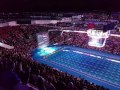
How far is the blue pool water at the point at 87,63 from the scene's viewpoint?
16631 millimetres

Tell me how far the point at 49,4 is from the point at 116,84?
47.0ft

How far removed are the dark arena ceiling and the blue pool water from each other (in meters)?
13.8

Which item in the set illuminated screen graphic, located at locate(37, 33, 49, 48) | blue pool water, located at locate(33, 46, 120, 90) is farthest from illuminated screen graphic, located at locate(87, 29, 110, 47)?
illuminated screen graphic, located at locate(37, 33, 49, 48)

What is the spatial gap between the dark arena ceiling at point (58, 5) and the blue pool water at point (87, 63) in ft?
45.2

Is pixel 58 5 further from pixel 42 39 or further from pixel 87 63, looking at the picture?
pixel 42 39

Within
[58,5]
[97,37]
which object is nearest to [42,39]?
[97,37]

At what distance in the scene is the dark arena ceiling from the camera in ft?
→ 6.95

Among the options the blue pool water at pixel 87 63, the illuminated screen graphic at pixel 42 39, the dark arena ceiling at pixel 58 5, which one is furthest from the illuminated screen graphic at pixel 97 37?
the dark arena ceiling at pixel 58 5

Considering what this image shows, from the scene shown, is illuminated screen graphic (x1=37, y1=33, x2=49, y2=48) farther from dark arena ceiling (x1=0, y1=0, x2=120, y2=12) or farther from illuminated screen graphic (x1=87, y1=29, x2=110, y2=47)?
dark arena ceiling (x1=0, y1=0, x2=120, y2=12)

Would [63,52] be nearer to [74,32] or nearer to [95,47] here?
[95,47]

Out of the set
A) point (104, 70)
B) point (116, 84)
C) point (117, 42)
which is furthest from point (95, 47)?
point (116, 84)

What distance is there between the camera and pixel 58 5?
2312mm

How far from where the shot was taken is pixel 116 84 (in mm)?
15375

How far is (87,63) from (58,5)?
61.9ft
